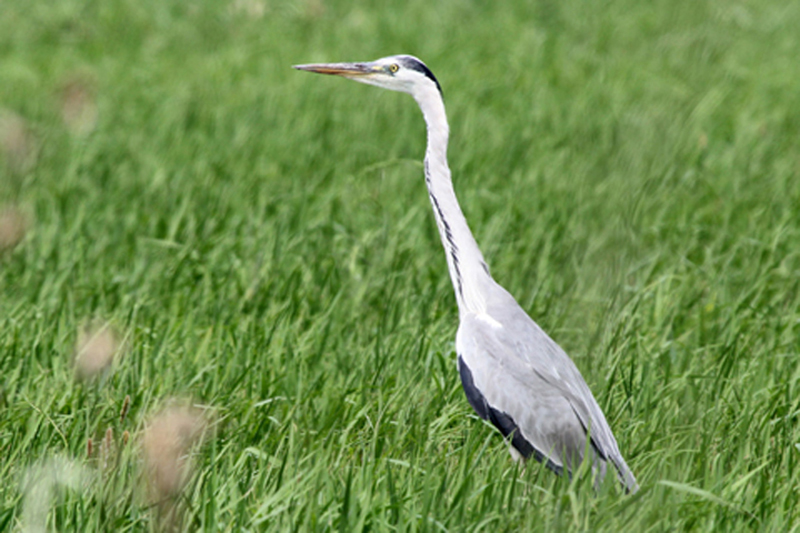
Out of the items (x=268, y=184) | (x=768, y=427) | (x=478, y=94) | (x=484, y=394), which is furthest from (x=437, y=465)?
(x=478, y=94)

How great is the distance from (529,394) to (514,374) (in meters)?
0.08

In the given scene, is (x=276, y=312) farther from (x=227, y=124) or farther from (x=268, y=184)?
(x=227, y=124)

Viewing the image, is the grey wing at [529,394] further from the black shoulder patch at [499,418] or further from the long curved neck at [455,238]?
the long curved neck at [455,238]

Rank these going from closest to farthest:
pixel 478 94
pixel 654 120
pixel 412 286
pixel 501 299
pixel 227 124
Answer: pixel 501 299 → pixel 412 286 → pixel 654 120 → pixel 227 124 → pixel 478 94

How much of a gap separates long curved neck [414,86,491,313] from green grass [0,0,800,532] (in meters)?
0.38

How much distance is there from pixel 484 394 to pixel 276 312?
148 centimetres

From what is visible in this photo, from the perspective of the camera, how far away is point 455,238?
137 inches

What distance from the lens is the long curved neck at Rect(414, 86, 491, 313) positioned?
3445 millimetres

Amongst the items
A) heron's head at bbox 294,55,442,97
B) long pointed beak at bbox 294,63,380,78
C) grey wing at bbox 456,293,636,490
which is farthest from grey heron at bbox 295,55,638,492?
long pointed beak at bbox 294,63,380,78

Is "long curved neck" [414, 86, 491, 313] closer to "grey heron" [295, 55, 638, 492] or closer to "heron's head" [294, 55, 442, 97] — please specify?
"grey heron" [295, 55, 638, 492]

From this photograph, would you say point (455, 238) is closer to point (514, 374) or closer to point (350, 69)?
point (514, 374)

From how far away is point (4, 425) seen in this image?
10.7ft

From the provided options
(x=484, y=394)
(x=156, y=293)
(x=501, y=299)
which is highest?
(x=501, y=299)

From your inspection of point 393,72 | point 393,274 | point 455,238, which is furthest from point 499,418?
point 393,274
